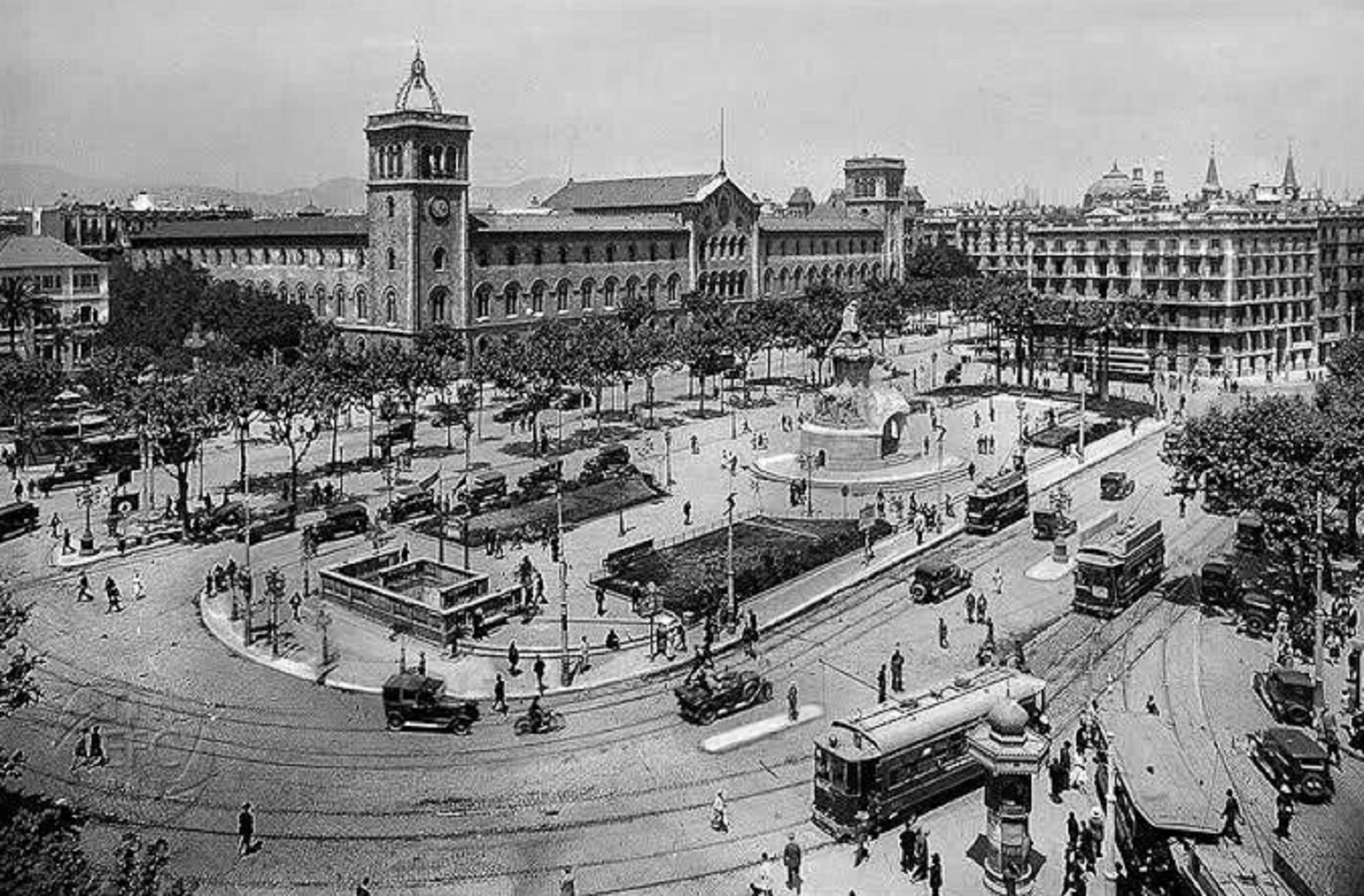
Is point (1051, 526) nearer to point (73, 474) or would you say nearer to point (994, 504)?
point (994, 504)

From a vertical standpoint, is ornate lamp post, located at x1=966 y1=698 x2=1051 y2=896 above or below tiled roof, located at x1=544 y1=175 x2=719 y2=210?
below

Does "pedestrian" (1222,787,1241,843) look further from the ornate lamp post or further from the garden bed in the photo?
the garden bed

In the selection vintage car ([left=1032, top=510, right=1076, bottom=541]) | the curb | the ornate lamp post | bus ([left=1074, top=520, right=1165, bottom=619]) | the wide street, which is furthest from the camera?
vintage car ([left=1032, top=510, right=1076, bottom=541])

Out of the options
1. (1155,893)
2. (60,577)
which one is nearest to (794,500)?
(60,577)

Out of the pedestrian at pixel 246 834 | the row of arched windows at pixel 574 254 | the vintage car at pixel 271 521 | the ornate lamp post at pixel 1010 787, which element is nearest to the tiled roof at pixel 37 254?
the row of arched windows at pixel 574 254

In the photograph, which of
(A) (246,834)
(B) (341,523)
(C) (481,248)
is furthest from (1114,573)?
(C) (481,248)

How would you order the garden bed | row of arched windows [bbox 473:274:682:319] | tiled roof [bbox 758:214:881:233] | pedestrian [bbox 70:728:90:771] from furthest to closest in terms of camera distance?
tiled roof [bbox 758:214:881:233] → row of arched windows [bbox 473:274:682:319] → the garden bed → pedestrian [bbox 70:728:90:771]

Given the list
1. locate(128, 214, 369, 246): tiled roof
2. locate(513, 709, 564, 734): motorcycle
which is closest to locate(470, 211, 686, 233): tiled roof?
locate(128, 214, 369, 246): tiled roof

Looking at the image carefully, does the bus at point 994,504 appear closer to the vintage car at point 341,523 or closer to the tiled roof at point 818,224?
the vintage car at point 341,523
